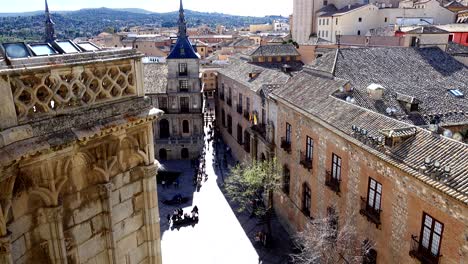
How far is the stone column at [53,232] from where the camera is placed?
6551 millimetres

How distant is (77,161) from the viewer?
6.95 m

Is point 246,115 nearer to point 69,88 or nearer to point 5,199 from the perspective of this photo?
point 69,88

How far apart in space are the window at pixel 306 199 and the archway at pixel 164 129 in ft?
79.7

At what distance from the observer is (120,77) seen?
759cm

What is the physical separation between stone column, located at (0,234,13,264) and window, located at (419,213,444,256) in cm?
1361

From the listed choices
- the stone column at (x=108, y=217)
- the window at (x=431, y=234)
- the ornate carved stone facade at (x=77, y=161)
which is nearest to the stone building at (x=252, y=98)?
the window at (x=431, y=234)

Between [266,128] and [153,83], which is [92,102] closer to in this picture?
[266,128]

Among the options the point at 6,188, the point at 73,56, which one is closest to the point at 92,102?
the point at 73,56

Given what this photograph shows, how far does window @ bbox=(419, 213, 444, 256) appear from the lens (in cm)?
1470

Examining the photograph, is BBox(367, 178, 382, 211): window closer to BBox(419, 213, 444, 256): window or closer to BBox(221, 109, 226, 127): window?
BBox(419, 213, 444, 256): window

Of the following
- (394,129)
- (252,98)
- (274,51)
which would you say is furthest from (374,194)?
(274,51)

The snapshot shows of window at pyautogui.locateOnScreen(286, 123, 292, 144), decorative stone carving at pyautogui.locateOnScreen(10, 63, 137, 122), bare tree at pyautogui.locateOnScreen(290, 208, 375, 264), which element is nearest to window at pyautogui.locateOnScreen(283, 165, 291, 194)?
window at pyautogui.locateOnScreen(286, 123, 292, 144)

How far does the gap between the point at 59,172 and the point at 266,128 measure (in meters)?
26.4

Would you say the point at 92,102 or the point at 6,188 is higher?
the point at 92,102
